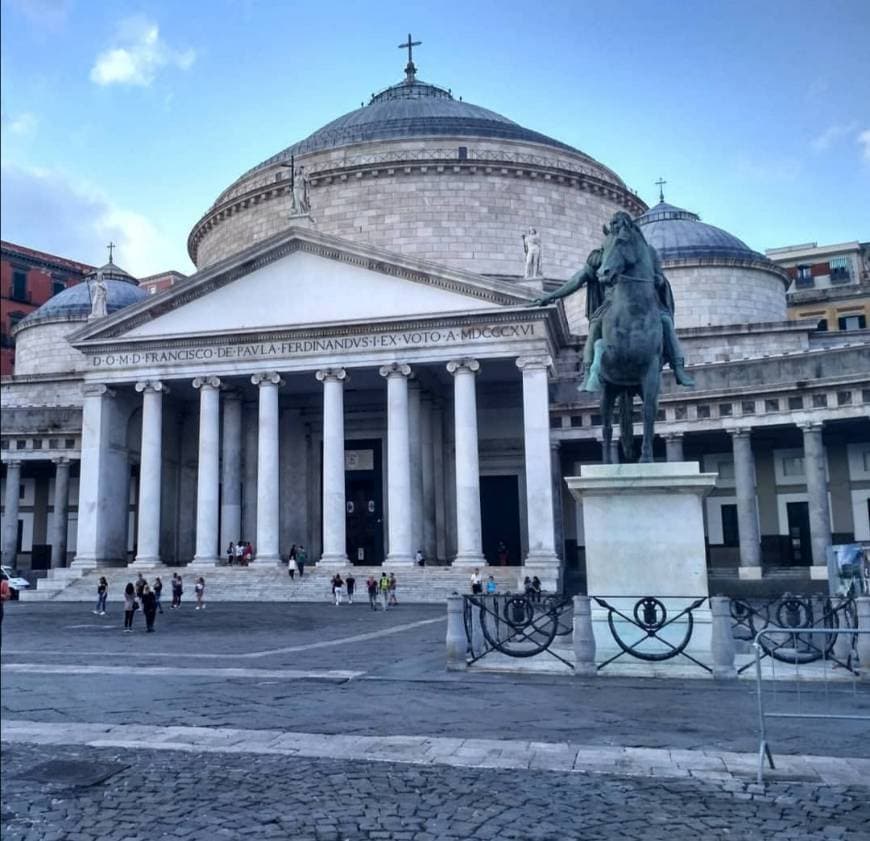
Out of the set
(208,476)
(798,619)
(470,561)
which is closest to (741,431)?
(470,561)

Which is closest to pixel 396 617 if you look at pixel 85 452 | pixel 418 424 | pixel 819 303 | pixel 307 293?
pixel 418 424

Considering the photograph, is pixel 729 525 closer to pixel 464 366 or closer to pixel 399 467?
pixel 464 366

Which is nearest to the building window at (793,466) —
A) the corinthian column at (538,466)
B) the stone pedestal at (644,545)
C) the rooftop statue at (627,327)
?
the corinthian column at (538,466)

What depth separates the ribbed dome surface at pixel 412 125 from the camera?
4819 cm

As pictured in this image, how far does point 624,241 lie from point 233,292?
84.5 feet

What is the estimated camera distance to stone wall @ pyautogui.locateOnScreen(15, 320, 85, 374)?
51906 mm

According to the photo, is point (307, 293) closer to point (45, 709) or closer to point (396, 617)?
point (396, 617)

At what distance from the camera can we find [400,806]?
19.7ft

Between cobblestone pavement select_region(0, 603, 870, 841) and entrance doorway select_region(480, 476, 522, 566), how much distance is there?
2549cm

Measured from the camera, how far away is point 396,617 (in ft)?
79.7

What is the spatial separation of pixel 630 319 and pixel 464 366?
67.8 feet

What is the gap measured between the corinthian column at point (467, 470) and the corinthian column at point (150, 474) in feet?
40.3

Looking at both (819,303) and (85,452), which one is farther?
(819,303)

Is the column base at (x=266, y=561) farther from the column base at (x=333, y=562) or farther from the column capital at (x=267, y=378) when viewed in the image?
the column capital at (x=267, y=378)
